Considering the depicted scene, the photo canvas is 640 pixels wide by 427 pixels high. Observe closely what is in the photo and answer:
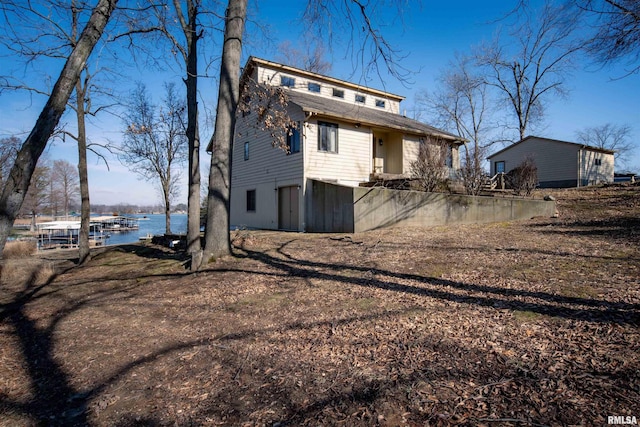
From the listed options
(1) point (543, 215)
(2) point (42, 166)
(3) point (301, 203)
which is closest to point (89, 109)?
(3) point (301, 203)

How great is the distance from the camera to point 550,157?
26.7 meters

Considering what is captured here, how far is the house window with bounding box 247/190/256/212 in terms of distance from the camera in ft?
61.8

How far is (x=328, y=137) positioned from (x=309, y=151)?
1.35 m

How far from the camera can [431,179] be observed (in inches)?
569

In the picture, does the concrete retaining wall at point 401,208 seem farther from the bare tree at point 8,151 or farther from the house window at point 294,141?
the bare tree at point 8,151

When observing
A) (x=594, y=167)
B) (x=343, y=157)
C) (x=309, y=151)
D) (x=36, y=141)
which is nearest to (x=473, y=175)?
(x=343, y=157)

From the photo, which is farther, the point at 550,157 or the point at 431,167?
the point at 550,157

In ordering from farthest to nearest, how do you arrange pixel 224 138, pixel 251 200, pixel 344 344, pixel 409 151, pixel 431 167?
pixel 251 200
pixel 409 151
pixel 431 167
pixel 224 138
pixel 344 344

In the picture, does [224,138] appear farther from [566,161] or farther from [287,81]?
[566,161]

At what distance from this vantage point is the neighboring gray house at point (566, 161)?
82.3 feet

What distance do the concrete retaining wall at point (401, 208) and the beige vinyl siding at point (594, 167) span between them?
48.2ft

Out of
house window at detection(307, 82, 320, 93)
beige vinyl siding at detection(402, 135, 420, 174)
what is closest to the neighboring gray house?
beige vinyl siding at detection(402, 135, 420, 174)

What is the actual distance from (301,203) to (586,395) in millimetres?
12900

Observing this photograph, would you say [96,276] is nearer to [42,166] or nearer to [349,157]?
[349,157]
